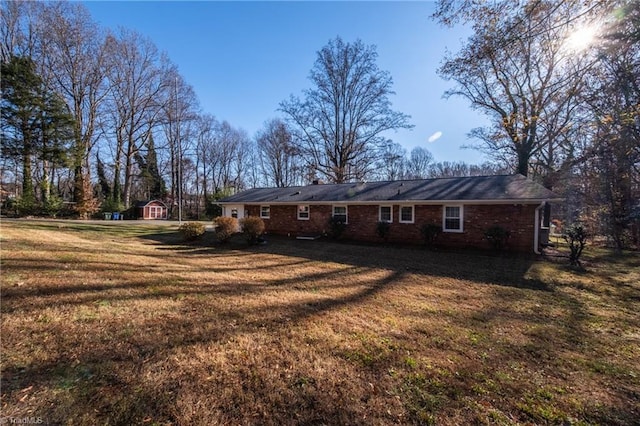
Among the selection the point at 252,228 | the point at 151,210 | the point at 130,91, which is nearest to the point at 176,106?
the point at 130,91

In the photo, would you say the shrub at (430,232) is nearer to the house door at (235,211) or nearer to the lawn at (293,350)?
the lawn at (293,350)

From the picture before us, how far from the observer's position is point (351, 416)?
2354 millimetres

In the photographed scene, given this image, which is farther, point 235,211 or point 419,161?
point 419,161

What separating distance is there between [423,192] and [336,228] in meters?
5.01

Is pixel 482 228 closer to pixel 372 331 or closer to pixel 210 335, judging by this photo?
pixel 372 331

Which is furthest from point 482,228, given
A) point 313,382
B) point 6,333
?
point 6,333

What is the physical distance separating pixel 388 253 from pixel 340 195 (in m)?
5.96

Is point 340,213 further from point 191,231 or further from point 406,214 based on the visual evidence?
point 191,231

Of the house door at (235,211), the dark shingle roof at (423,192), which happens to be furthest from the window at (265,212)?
the house door at (235,211)

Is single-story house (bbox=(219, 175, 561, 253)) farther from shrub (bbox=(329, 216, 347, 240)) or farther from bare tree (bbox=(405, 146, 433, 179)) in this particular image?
bare tree (bbox=(405, 146, 433, 179))

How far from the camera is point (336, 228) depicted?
1558 centimetres

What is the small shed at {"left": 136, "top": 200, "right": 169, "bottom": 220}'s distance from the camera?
3541 cm

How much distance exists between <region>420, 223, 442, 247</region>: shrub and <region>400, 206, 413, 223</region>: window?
0.99 meters

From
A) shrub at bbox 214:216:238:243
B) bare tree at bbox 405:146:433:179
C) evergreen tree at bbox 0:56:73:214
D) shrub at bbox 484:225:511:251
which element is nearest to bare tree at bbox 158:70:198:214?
evergreen tree at bbox 0:56:73:214
